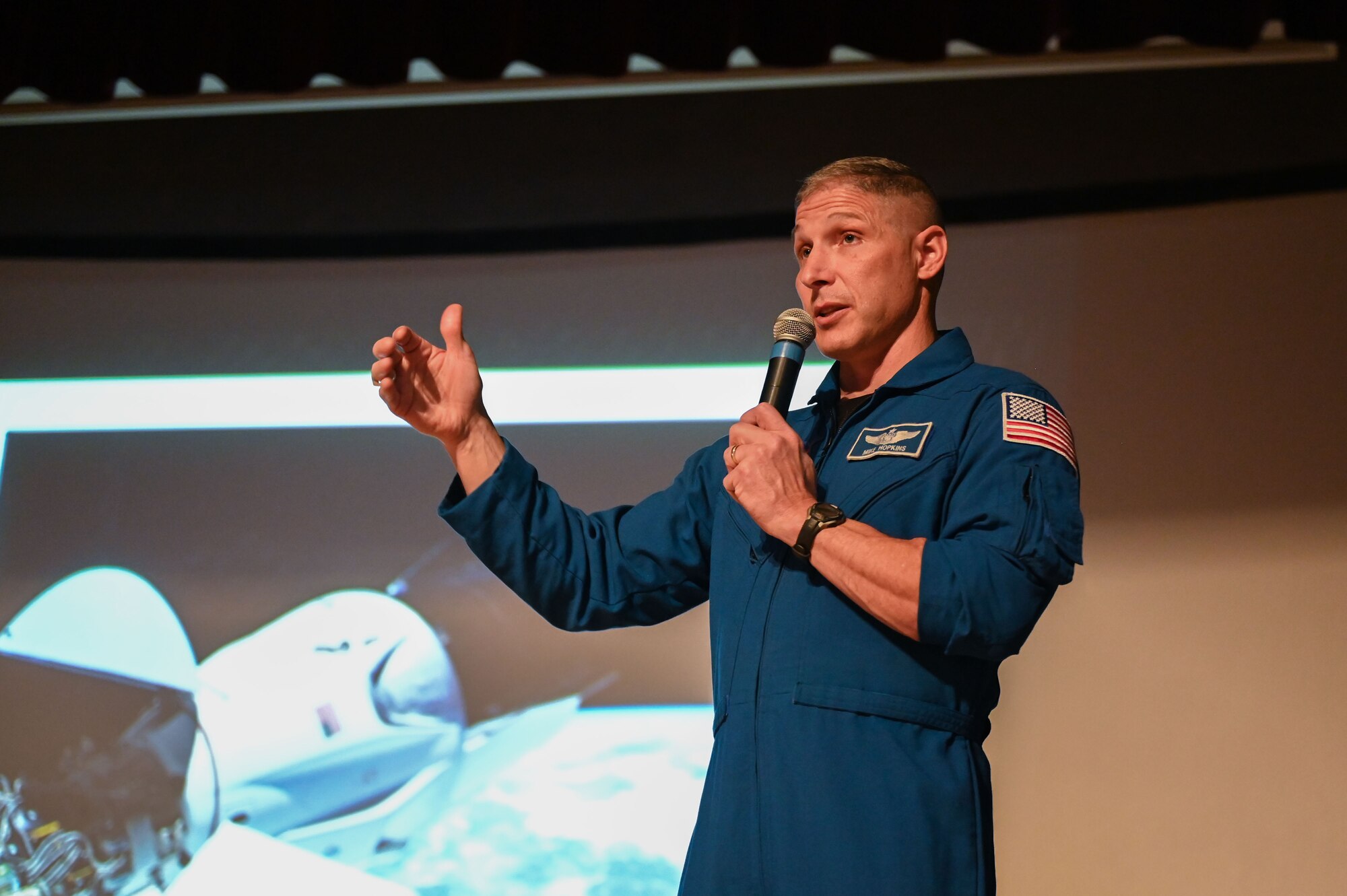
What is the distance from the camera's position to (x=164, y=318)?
3.27m

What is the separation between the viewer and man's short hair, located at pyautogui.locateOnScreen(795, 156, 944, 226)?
154 centimetres

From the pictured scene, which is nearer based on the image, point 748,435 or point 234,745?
point 748,435

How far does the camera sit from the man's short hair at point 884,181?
60.7 inches

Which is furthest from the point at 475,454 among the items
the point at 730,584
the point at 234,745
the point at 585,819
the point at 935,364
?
the point at 234,745

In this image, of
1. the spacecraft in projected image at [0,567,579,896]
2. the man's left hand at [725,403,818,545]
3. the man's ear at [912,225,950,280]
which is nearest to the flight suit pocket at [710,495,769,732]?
the man's left hand at [725,403,818,545]

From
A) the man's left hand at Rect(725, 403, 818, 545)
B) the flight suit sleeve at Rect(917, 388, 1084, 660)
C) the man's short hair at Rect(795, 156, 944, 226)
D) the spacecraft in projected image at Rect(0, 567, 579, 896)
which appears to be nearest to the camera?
the flight suit sleeve at Rect(917, 388, 1084, 660)

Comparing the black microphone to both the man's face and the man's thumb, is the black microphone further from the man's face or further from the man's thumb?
the man's thumb

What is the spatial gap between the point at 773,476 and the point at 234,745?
7.16 ft

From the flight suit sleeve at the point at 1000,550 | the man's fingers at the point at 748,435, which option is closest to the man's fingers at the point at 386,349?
the man's fingers at the point at 748,435

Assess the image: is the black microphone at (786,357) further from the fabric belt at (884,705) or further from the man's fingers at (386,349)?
the man's fingers at (386,349)

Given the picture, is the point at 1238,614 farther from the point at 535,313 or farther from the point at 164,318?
the point at 164,318

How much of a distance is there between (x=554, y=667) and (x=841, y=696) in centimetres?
179

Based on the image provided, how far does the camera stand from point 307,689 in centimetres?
291

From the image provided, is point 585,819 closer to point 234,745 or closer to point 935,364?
point 234,745
